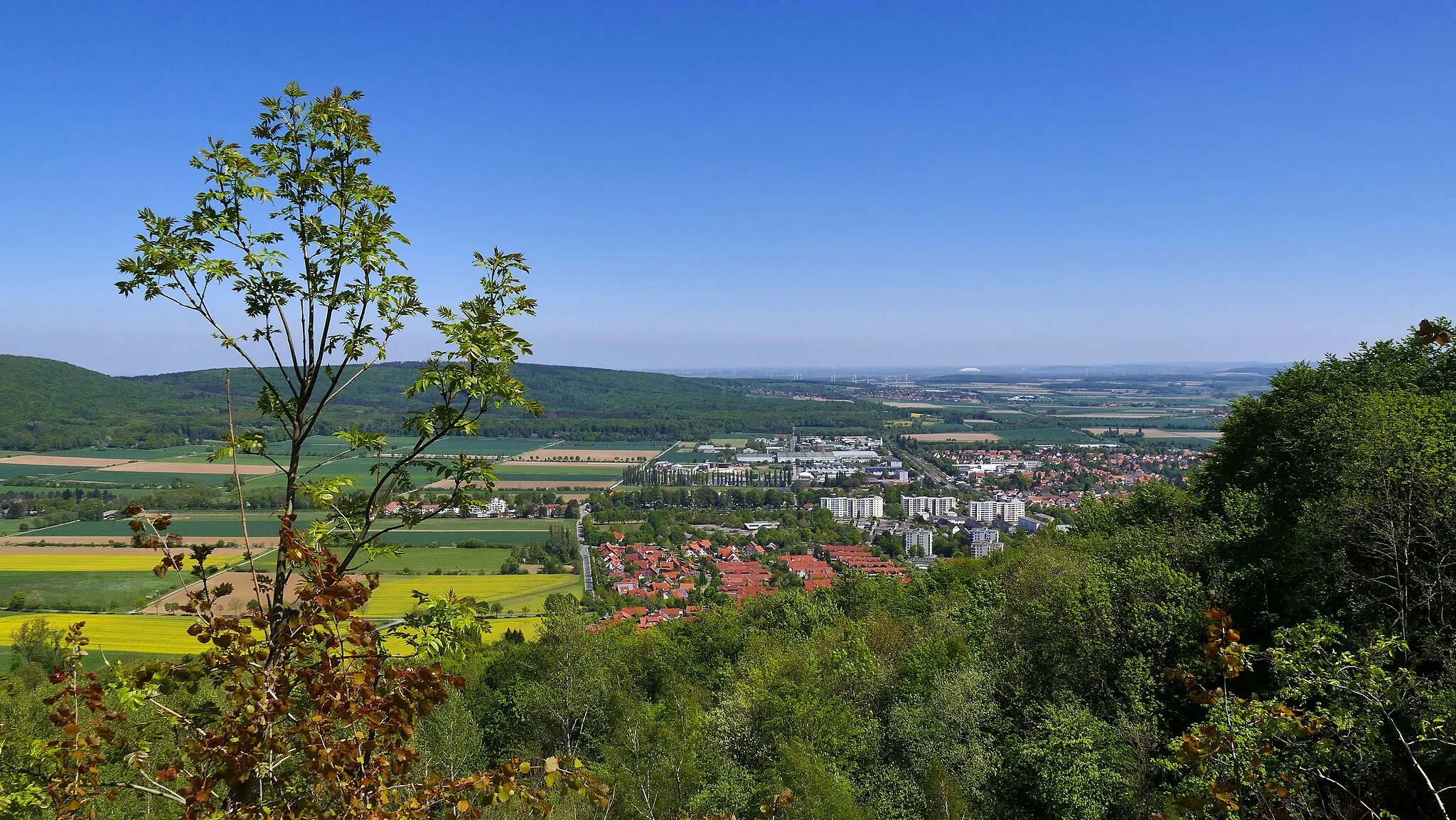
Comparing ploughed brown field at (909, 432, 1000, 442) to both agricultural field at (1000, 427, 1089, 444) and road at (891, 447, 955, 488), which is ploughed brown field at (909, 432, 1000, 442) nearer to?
agricultural field at (1000, 427, 1089, 444)

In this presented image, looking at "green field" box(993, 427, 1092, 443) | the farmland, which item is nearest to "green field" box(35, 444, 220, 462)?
the farmland

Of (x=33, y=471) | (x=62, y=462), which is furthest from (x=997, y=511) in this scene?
(x=62, y=462)

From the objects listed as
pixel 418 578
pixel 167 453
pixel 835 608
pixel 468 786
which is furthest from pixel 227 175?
pixel 167 453

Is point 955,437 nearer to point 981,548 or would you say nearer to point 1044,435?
point 1044,435

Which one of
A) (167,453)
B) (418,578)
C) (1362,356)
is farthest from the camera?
(167,453)

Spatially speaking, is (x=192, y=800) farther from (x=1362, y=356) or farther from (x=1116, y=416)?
(x=1116, y=416)

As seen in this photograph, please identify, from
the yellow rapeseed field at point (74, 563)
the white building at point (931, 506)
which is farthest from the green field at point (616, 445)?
the yellow rapeseed field at point (74, 563)
